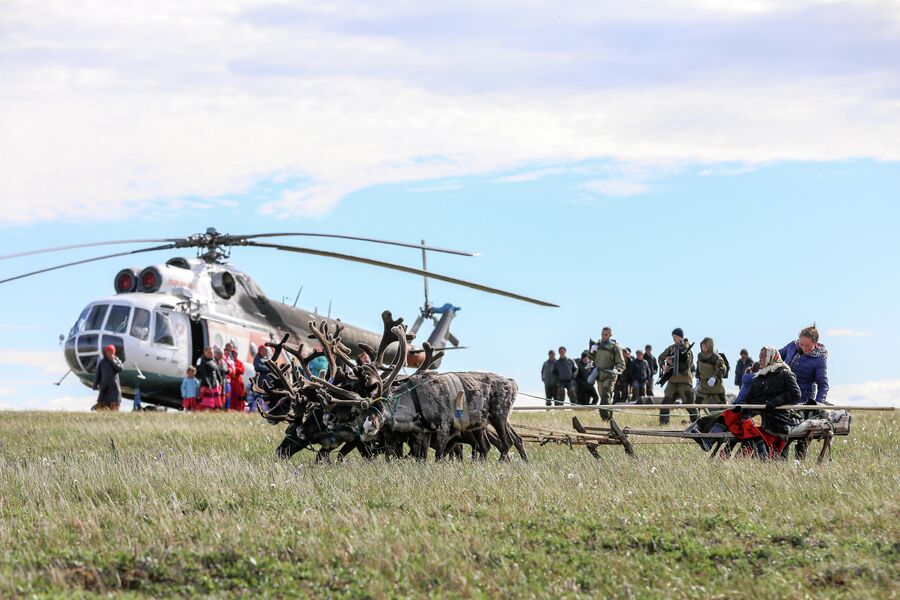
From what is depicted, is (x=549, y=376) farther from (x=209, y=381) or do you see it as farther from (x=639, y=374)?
(x=209, y=381)

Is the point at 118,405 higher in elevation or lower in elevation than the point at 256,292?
lower

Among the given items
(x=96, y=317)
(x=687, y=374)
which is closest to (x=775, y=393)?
(x=687, y=374)

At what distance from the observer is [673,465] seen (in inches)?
520

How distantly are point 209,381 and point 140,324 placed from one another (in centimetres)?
223

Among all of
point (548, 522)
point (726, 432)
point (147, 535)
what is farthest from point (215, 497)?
point (726, 432)

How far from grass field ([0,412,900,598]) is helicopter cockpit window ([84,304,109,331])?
1424 centimetres

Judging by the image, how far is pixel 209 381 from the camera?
27.4 m

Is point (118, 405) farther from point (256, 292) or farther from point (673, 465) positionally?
point (673, 465)

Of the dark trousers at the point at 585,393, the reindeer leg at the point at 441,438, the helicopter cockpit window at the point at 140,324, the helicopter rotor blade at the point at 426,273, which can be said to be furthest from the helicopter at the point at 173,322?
the reindeer leg at the point at 441,438

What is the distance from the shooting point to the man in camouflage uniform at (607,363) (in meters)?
26.7

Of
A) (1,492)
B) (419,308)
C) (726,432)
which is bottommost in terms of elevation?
(1,492)

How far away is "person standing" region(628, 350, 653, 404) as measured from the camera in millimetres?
29984

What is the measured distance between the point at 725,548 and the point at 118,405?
20673 mm

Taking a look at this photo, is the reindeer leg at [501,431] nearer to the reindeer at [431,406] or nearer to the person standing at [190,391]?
the reindeer at [431,406]
